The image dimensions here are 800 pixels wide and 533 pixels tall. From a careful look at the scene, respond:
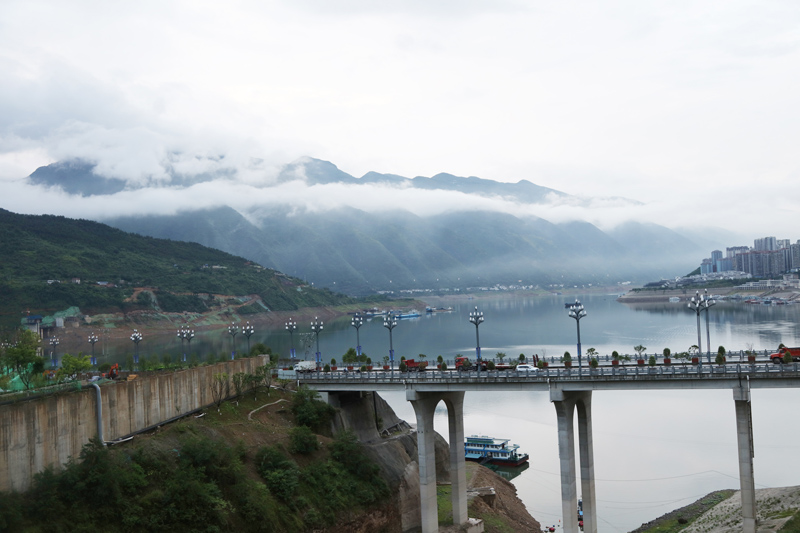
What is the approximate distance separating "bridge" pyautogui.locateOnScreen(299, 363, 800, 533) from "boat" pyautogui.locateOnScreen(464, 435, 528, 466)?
2163 centimetres

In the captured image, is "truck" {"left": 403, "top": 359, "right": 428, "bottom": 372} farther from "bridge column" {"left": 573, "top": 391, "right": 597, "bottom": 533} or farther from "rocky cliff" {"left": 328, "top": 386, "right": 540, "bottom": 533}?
"bridge column" {"left": 573, "top": 391, "right": 597, "bottom": 533}

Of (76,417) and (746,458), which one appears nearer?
(76,417)

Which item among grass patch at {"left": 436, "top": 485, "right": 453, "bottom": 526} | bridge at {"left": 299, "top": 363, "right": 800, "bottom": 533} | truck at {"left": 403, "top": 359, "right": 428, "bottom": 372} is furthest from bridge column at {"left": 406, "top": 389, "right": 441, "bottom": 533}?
truck at {"left": 403, "top": 359, "right": 428, "bottom": 372}

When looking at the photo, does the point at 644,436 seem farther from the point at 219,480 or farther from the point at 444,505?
the point at 219,480

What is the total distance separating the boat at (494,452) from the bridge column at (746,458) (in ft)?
102

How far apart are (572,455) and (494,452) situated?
2766cm

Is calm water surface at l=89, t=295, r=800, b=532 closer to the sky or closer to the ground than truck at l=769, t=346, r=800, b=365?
closer to the ground

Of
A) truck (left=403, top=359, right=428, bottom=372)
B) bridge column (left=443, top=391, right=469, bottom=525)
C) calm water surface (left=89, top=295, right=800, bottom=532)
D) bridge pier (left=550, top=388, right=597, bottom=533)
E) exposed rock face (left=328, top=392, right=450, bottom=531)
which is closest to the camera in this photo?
bridge pier (left=550, top=388, right=597, bottom=533)

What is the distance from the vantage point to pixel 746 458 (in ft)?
127

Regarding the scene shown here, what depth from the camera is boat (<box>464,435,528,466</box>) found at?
69.4m

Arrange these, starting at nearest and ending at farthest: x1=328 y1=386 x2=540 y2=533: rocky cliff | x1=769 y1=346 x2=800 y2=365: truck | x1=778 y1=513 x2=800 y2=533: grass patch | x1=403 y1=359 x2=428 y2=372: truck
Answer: x1=778 y1=513 x2=800 y2=533: grass patch, x1=769 y1=346 x2=800 y2=365: truck, x1=328 y1=386 x2=540 y2=533: rocky cliff, x1=403 y1=359 x2=428 y2=372: truck

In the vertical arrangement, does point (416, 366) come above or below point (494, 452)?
above

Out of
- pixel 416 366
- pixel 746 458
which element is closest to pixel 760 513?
pixel 746 458

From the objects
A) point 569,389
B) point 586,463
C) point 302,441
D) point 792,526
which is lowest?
point 792,526
